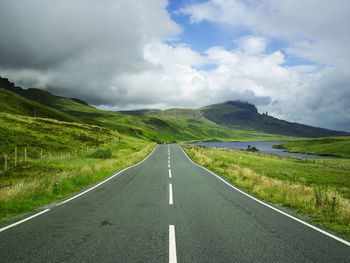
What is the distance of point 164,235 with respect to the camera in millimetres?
5250

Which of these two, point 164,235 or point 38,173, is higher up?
point 164,235

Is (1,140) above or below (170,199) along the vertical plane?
above

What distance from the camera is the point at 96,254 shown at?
168 inches

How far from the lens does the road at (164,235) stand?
14.0 ft

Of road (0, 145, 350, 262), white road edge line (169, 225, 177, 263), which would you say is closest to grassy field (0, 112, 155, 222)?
road (0, 145, 350, 262)

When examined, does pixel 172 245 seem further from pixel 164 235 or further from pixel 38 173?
pixel 38 173

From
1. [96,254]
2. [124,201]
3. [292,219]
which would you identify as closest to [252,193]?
[292,219]

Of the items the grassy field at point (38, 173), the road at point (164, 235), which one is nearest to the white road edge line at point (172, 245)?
the road at point (164, 235)

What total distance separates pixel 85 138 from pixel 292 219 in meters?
54.3

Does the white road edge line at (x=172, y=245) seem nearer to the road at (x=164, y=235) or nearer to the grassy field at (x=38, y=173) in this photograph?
the road at (x=164, y=235)

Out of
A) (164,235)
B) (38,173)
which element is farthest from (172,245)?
(38,173)

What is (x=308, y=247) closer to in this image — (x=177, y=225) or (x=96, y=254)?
(x=177, y=225)

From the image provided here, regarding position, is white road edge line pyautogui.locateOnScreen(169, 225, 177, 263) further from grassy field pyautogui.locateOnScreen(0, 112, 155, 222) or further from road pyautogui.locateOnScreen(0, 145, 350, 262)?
grassy field pyautogui.locateOnScreen(0, 112, 155, 222)

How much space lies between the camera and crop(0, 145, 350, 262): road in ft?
14.0
